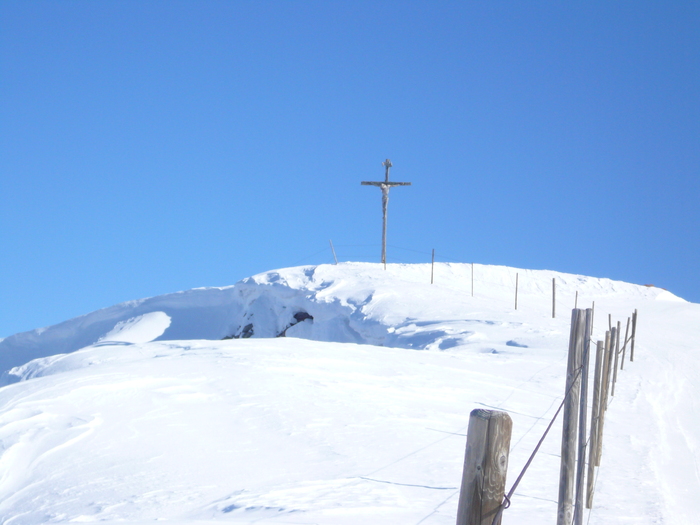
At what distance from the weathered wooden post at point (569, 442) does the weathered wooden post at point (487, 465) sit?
6.32ft

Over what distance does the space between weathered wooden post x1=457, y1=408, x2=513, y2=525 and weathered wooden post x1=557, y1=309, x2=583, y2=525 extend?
193 centimetres

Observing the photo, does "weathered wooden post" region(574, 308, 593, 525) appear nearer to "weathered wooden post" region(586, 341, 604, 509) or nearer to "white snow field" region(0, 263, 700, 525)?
"white snow field" region(0, 263, 700, 525)

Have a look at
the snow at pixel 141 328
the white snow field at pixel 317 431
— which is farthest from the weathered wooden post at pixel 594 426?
the snow at pixel 141 328

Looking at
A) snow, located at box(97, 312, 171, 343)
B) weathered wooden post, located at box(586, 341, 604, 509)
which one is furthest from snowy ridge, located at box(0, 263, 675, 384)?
weathered wooden post, located at box(586, 341, 604, 509)

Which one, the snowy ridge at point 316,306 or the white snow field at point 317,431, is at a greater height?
the white snow field at point 317,431

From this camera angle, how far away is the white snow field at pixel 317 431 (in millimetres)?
5512

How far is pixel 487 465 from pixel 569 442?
2.06 meters

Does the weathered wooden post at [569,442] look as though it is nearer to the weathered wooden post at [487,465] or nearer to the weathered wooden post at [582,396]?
the weathered wooden post at [582,396]

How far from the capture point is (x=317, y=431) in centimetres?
756

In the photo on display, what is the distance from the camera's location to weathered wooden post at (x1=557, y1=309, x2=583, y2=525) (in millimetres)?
4391

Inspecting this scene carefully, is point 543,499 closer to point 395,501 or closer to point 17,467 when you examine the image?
point 395,501

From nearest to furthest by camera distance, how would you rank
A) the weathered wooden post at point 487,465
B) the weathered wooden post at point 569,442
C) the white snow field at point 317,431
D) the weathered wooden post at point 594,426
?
1. the weathered wooden post at point 487,465
2. the weathered wooden post at point 569,442
3. the white snow field at point 317,431
4. the weathered wooden post at point 594,426

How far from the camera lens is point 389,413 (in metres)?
8.73

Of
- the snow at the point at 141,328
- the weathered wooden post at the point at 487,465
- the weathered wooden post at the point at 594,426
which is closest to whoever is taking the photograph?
the weathered wooden post at the point at 487,465
